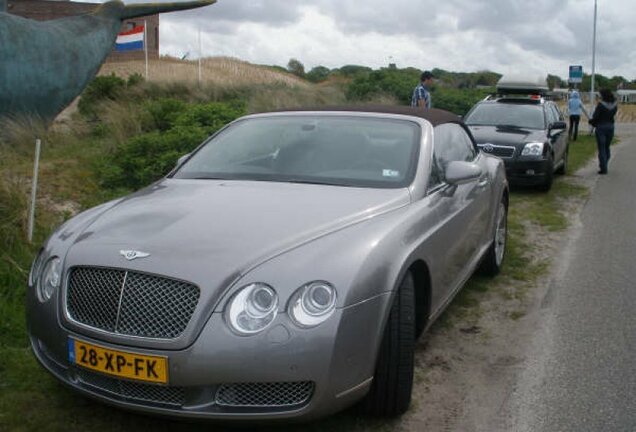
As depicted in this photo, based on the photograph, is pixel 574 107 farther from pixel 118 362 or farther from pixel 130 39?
pixel 118 362

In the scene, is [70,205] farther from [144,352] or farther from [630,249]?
[630,249]

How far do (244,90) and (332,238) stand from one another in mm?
15133

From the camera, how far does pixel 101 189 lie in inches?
330

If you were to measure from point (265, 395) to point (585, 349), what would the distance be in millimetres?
2490

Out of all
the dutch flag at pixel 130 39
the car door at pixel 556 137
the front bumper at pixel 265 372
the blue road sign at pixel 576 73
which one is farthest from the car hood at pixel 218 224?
the blue road sign at pixel 576 73

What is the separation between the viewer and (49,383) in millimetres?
3803

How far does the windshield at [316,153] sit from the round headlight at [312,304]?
50.0 inches

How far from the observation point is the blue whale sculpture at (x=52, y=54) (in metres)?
9.51

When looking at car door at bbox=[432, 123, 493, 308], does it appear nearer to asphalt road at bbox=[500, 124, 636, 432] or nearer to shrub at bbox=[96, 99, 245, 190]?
asphalt road at bbox=[500, 124, 636, 432]

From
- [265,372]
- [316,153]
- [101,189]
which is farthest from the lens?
[101,189]

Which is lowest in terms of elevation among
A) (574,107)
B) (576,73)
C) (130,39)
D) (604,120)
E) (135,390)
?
(135,390)

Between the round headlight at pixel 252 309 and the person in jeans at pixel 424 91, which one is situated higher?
the person in jeans at pixel 424 91

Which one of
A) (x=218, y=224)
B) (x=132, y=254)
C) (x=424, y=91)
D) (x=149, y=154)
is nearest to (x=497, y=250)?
(x=218, y=224)

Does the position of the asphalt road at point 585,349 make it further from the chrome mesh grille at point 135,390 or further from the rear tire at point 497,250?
the chrome mesh grille at point 135,390
